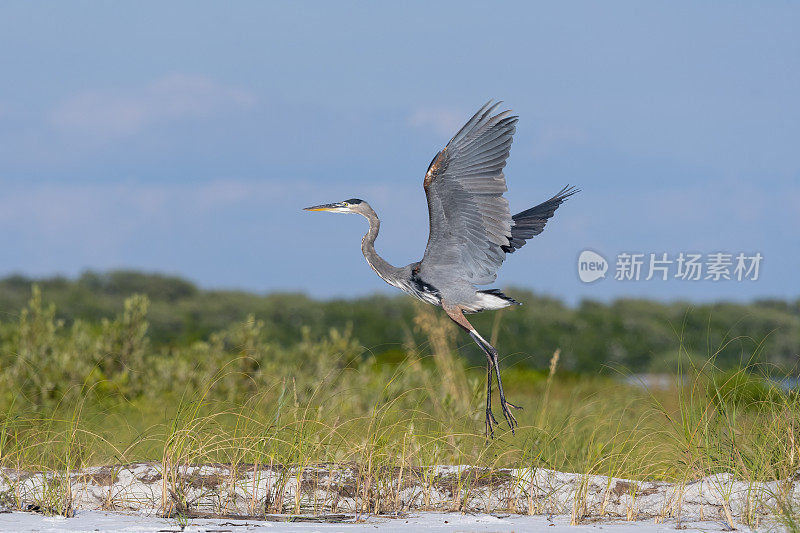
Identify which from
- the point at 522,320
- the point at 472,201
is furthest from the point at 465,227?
the point at 522,320

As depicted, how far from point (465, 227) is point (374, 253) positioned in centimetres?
61

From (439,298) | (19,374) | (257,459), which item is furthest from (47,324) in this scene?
(439,298)

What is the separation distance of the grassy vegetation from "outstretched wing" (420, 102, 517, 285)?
2.59 feet

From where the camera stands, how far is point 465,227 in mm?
4809

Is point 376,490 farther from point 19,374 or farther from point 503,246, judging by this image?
point 19,374

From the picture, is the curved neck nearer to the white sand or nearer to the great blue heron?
the great blue heron

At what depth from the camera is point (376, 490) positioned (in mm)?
5211

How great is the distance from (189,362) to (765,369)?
8.94 m

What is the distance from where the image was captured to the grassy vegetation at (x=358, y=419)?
5.28 m

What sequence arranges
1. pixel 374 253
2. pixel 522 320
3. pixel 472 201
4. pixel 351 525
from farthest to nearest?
1. pixel 522 320
2. pixel 374 253
3. pixel 472 201
4. pixel 351 525

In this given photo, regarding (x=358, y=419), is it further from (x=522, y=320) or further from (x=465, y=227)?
(x=522, y=320)

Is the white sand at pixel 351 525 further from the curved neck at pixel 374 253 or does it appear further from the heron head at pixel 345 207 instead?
the heron head at pixel 345 207

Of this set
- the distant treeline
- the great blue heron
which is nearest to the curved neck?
the great blue heron

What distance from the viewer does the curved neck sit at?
496cm
